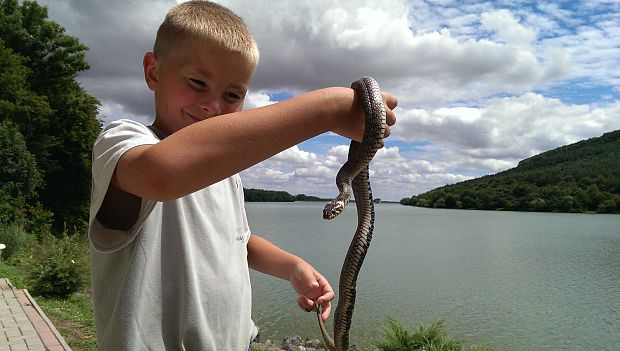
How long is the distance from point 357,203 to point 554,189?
8440 cm

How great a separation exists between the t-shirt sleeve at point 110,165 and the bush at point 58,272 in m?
11.7

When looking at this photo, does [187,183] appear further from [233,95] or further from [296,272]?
[296,272]

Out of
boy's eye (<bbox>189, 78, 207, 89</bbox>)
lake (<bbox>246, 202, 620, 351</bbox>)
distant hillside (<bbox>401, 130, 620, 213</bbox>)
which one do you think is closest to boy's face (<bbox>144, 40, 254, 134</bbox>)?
boy's eye (<bbox>189, 78, 207, 89</bbox>)

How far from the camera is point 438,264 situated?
2452 centimetres

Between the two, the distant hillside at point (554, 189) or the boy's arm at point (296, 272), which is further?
the distant hillside at point (554, 189)

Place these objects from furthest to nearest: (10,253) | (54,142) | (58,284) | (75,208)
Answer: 1. (75,208)
2. (54,142)
3. (10,253)
4. (58,284)

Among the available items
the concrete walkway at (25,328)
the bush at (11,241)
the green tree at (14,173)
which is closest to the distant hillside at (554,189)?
the green tree at (14,173)

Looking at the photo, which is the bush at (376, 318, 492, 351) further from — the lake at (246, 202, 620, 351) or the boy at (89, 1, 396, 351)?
the boy at (89, 1, 396, 351)

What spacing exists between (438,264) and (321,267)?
22.0 feet

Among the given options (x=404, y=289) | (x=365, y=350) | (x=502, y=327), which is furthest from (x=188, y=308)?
(x=404, y=289)

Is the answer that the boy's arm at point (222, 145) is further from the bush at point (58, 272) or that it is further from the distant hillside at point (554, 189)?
the distant hillside at point (554, 189)

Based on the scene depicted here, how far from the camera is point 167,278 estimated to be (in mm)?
1507

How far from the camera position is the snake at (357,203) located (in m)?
1.31

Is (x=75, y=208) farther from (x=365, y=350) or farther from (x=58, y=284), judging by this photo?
(x=365, y=350)
